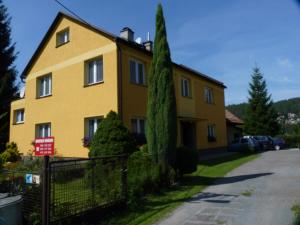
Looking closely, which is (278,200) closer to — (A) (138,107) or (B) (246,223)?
(B) (246,223)

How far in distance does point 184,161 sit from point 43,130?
11.6 metres

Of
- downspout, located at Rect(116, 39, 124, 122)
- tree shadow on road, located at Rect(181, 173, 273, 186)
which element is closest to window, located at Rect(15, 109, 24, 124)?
downspout, located at Rect(116, 39, 124, 122)

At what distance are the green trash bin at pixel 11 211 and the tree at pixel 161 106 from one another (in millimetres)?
5611

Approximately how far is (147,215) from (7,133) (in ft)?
75.3

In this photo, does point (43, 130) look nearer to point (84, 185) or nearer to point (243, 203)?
point (84, 185)

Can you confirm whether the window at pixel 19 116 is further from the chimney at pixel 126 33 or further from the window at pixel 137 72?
the window at pixel 137 72

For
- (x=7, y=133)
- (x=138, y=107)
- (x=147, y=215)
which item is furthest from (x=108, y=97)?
(x=7, y=133)

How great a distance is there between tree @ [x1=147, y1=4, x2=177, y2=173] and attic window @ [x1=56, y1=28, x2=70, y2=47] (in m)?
8.52

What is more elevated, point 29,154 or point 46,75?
point 46,75

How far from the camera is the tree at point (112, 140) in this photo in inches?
469

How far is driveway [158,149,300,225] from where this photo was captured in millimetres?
6848

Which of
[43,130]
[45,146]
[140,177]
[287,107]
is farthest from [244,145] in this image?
[287,107]

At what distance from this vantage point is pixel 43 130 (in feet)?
66.7

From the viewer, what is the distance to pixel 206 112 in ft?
83.0
